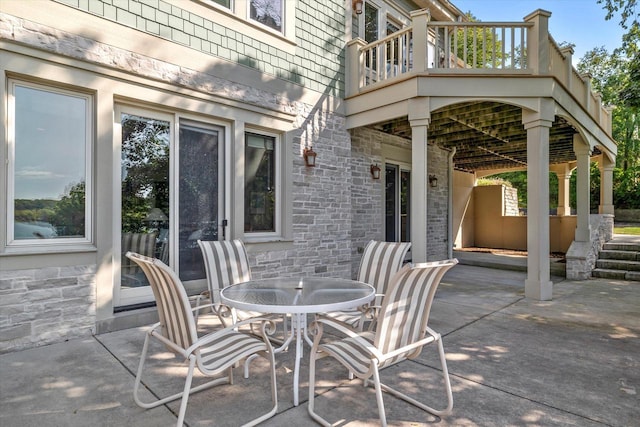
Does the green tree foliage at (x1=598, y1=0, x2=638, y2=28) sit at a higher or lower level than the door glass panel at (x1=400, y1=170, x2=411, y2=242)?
higher

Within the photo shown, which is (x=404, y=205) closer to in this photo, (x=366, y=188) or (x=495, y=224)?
(x=366, y=188)

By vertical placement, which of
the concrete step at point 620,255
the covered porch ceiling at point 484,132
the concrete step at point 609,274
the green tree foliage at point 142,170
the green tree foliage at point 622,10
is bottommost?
the concrete step at point 609,274

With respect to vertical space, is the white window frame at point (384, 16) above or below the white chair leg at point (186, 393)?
above

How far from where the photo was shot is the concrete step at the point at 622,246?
8109mm

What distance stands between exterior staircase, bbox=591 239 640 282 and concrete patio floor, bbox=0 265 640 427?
4086 millimetres

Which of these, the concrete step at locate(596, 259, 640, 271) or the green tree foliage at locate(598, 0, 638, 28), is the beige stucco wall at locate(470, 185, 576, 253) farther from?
the green tree foliage at locate(598, 0, 638, 28)

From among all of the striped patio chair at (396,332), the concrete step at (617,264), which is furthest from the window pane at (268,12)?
the concrete step at (617,264)

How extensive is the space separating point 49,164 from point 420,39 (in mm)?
4952

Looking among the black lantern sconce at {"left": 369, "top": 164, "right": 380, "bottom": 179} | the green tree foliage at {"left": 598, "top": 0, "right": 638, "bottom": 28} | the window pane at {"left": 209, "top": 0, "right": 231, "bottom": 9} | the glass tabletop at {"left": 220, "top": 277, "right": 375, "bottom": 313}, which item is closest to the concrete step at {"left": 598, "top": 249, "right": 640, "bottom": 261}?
the green tree foliage at {"left": 598, "top": 0, "right": 638, "bottom": 28}

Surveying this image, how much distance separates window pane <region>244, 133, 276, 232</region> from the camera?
202 inches

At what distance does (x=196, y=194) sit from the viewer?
4.57 meters

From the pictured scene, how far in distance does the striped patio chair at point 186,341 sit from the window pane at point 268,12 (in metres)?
4.34

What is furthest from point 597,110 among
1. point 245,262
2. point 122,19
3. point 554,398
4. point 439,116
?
point 122,19

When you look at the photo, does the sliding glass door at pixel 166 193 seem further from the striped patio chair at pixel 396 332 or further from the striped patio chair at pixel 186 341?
the striped patio chair at pixel 396 332
